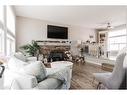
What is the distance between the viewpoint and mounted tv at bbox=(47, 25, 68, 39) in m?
8.55

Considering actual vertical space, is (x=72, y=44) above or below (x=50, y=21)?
below

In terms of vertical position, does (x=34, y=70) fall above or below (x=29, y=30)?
below

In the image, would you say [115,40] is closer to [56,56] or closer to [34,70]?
[56,56]

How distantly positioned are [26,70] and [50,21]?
22.8ft

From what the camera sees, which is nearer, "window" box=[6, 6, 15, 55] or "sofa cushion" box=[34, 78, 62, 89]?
"sofa cushion" box=[34, 78, 62, 89]

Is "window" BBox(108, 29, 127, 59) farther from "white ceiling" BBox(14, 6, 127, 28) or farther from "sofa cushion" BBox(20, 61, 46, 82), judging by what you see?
"sofa cushion" BBox(20, 61, 46, 82)

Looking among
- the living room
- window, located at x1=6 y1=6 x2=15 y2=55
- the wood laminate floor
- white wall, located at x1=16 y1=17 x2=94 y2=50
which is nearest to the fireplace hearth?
the living room

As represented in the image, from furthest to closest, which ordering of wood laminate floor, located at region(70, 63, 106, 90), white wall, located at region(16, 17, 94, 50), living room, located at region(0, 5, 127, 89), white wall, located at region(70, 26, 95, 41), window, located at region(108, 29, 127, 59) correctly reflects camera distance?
white wall, located at region(70, 26, 95, 41)
window, located at region(108, 29, 127, 59)
white wall, located at region(16, 17, 94, 50)
living room, located at region(0, 5, 127, 89)
wood laminate floor, located at region(70, 63, 106, 90)

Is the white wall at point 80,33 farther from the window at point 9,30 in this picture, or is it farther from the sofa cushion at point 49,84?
the sofa cushion at point 49,84

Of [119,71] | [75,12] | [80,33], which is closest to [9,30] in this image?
[75,12]

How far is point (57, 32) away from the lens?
29.0 ft
